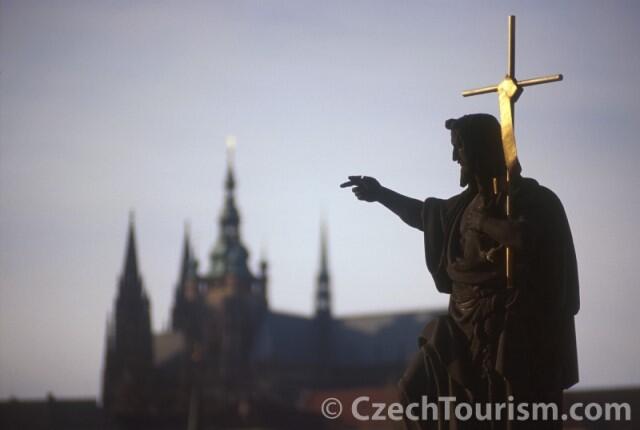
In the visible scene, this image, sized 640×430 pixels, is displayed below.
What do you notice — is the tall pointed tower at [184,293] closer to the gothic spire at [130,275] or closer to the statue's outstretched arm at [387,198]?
the gothic spire at [130,275]

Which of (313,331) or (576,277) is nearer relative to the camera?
(576,277)

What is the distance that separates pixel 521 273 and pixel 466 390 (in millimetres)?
561

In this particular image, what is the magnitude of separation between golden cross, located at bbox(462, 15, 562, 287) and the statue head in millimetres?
73

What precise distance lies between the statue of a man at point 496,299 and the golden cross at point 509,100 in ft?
0.13

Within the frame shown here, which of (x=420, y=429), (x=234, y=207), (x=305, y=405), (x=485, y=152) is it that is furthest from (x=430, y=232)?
(x=234, y=207)

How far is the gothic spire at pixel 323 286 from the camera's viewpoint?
11250 centimetres

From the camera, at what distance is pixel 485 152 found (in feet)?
18.9

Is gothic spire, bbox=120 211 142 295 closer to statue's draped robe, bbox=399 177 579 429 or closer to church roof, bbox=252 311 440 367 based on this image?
church roof, bbox=252 311 440 367

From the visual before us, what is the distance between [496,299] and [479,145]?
2.15 feet

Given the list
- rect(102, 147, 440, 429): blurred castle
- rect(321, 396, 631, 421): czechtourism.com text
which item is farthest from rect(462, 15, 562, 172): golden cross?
rect(102, 147, 440, 429): blurred castle

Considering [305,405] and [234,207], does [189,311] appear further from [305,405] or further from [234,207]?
[305,405]

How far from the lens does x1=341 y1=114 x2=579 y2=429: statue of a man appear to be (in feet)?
18.1

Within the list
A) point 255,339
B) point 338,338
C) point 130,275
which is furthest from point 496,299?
point 338,338

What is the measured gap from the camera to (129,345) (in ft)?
313
